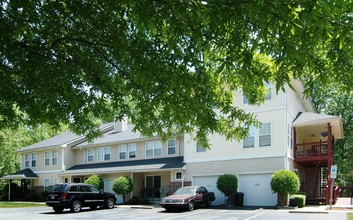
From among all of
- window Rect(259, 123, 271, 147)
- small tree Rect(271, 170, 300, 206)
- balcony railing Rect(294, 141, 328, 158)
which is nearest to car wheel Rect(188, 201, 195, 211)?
small tree Rect(271, 170, 300, 206)

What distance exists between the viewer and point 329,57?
14.1ft

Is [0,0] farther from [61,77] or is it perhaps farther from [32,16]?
→ [61,77]

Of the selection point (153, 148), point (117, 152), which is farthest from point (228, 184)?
point (117, 152)

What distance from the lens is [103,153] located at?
130 feet

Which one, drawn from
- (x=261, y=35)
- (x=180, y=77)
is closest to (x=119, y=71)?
(x=180, y=77)

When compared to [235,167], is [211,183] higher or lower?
lower

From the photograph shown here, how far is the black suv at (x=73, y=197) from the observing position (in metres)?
25.3

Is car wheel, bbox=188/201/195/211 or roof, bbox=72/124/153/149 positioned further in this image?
roof, bbox=72/124/153/149

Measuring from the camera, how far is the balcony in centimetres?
2813

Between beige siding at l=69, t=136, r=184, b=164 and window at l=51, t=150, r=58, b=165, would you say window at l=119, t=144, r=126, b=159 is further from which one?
window at l=51, t=150, r=58, b=165

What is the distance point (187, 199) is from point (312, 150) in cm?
1028

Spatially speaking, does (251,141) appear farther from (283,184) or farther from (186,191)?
(186,191)

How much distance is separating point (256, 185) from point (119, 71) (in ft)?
75.2

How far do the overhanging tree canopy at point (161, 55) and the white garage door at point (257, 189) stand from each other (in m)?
20.4
